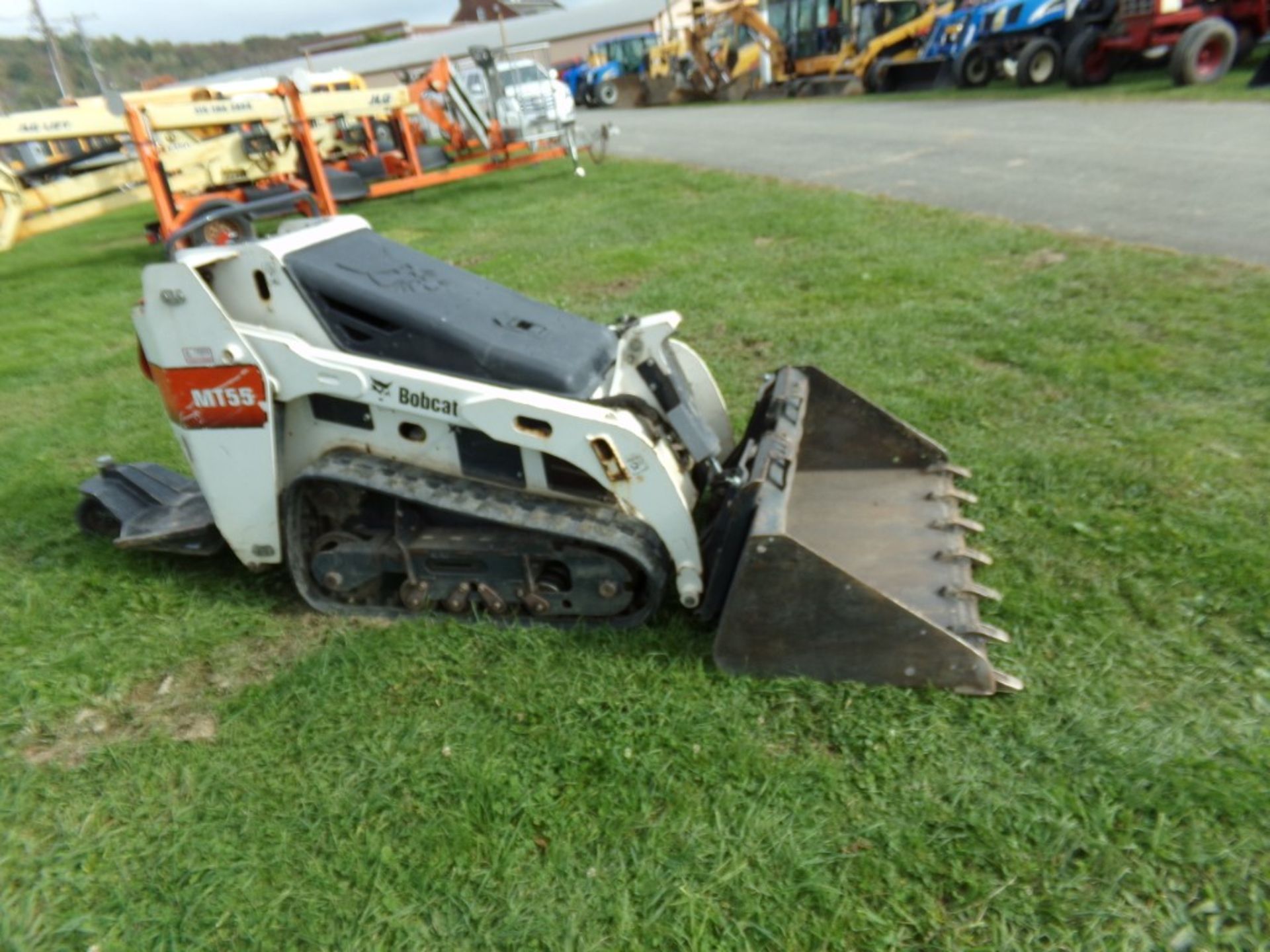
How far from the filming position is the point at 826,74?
2366 cm

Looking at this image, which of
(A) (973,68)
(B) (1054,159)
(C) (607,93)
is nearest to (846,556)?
(B) (1054,159)

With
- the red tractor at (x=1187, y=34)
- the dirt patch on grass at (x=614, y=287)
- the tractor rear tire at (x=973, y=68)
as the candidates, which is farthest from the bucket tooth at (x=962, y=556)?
the tractor rear tire at (x=973, y=68)

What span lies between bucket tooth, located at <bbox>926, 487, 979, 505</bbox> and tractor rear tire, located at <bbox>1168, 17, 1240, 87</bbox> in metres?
13.5

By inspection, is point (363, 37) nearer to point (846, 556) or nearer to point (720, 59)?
point (720, 59)

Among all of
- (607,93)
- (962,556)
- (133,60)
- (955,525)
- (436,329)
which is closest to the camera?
(436,329)

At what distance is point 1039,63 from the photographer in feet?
53.4

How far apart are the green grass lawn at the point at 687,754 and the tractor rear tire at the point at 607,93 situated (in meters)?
29.0

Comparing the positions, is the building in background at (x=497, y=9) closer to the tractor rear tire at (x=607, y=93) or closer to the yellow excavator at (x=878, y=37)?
the tractor rear tire at (x=607, y=93)

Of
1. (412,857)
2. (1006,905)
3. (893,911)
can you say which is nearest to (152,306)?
(412,857)

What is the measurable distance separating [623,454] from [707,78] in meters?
26.5

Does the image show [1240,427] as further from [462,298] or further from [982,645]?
[462,298]

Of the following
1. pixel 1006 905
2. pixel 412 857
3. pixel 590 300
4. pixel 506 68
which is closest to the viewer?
pixel 1006 905

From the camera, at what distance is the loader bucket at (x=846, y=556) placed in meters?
2.53

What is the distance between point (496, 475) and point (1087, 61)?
53.6ft
